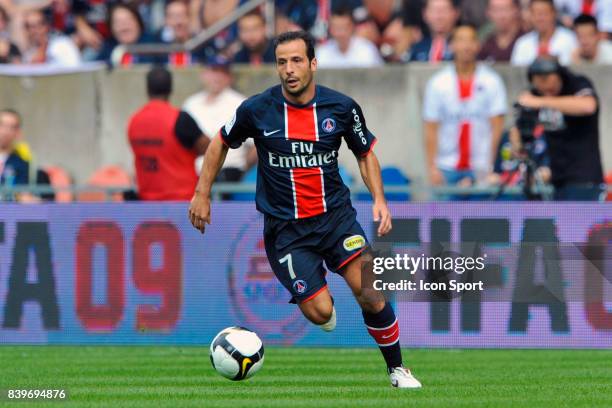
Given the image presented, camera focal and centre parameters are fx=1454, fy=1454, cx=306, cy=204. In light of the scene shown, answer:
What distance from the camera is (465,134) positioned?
16.1 metres

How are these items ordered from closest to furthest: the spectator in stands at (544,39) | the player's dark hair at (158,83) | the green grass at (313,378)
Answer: the green grass at (313,378) < the player's dark hair at (158,83) < the spectator in stands at (544,39)

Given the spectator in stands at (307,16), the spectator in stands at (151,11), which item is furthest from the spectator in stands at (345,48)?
the spectator in stands at (151,11)

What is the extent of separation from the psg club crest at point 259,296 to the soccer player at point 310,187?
3.25 meters

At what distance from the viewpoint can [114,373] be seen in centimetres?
1105

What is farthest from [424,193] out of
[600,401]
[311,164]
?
[600,401]

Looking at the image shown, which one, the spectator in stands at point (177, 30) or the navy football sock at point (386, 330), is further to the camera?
the spectator in stands at point (177, 30)

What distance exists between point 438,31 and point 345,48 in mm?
1154

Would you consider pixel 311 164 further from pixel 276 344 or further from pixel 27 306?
pixel 27 306

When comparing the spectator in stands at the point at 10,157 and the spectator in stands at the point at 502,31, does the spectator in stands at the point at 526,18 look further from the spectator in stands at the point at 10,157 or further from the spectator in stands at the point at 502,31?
the spectator in stands at the point at 10,157

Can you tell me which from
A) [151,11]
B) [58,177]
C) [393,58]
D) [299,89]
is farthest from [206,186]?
[151,11]

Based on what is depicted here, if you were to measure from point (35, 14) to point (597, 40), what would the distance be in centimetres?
745

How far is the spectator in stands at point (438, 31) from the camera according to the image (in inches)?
682
